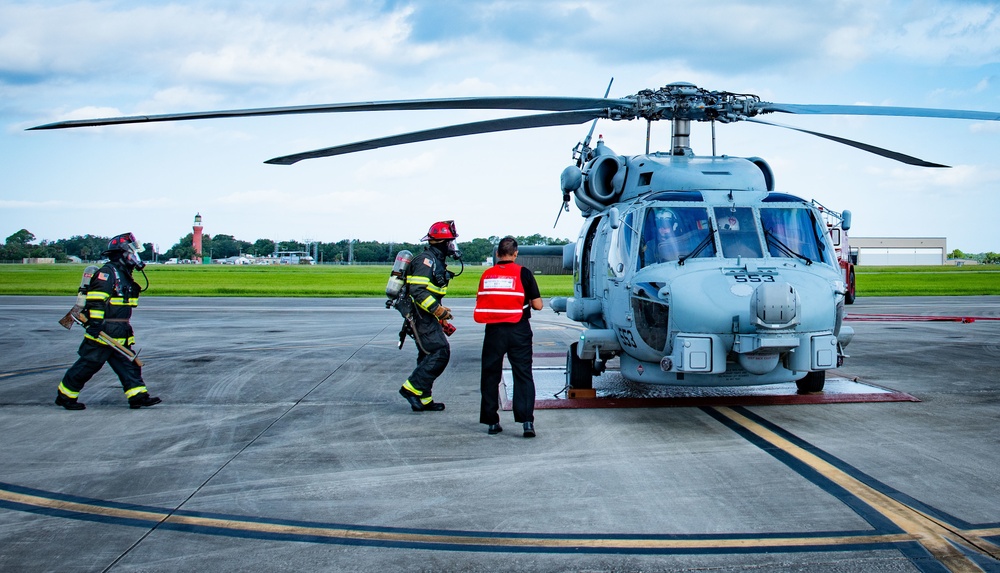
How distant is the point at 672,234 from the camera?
8344mm

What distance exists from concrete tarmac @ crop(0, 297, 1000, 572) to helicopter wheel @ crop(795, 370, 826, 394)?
587 millimetres

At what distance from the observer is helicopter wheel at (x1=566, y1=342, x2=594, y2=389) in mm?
9211

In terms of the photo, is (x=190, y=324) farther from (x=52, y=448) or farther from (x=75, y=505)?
(x=75, y=505)

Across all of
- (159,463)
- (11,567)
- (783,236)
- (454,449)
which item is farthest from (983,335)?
(11,567)

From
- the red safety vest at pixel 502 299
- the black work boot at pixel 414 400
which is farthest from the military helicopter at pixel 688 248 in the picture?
the black work boot at pixel 414 400

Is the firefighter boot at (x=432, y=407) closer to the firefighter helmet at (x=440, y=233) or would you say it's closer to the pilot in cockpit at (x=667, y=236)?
the firefighter helmet at (x=440, y=233)

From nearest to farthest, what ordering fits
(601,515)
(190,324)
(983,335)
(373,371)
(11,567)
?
(11,567), (601,515), (373,371), (983,335), (190,324)

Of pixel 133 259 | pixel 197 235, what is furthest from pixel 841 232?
pixel 197 235

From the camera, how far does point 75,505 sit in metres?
5.27

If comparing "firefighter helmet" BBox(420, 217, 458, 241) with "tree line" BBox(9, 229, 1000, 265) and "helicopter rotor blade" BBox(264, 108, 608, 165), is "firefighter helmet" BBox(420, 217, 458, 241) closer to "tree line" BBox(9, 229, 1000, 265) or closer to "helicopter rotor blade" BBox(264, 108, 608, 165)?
"helicopter rotor blade" BBox(264, 108, 608, 165)

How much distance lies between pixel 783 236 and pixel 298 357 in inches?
325

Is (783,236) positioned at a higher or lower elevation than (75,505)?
higher

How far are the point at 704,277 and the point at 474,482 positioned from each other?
3176 millimetres

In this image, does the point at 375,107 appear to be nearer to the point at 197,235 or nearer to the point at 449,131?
the point at 449,131
